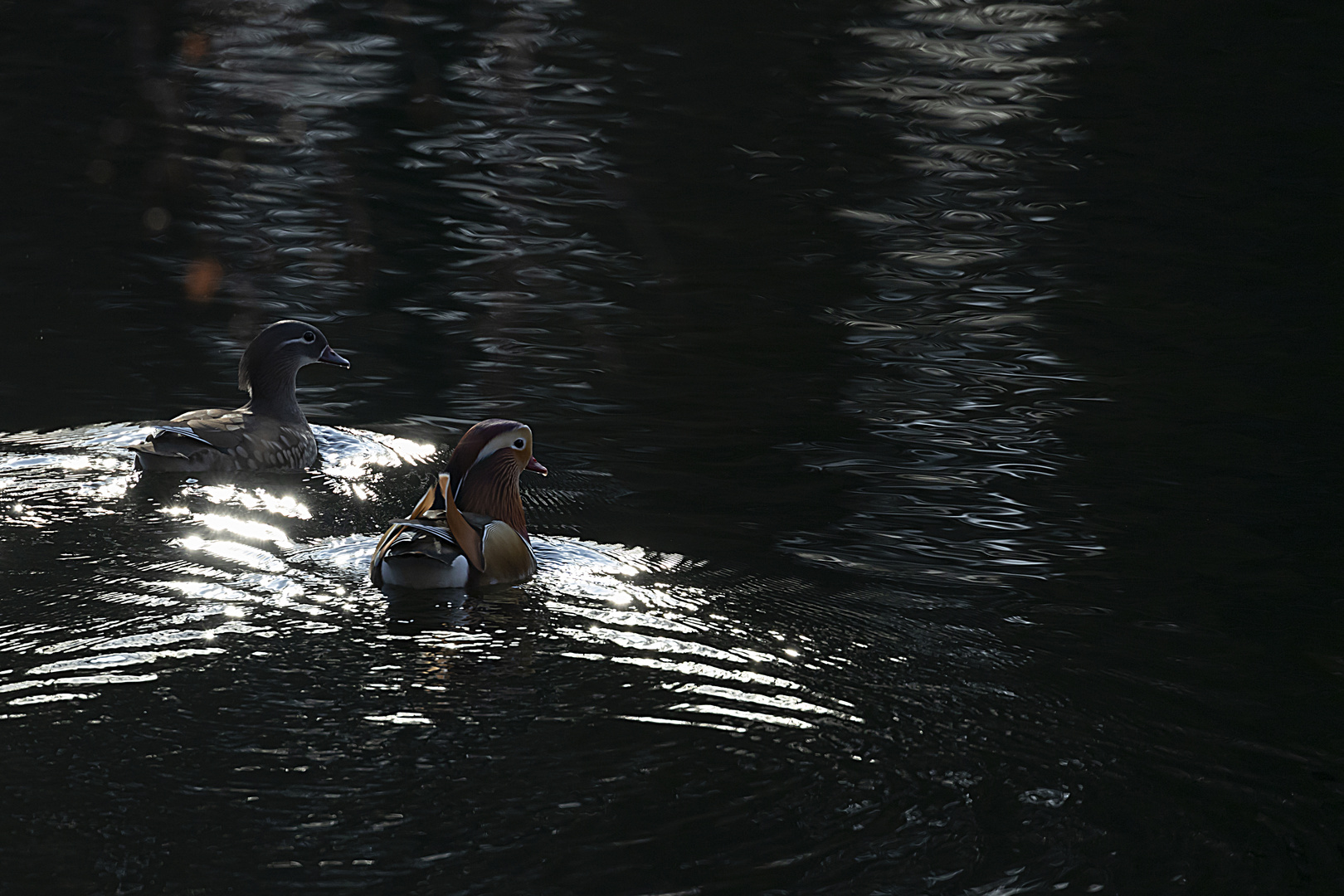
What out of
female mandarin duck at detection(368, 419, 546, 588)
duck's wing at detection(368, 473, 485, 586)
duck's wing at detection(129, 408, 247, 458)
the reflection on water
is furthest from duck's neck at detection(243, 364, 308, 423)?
the reflection on water

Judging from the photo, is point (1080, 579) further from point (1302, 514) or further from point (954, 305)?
point (954, 305)

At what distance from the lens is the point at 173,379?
34.2ft

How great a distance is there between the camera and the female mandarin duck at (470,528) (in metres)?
6.84

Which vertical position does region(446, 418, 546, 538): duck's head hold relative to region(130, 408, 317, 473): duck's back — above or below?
above

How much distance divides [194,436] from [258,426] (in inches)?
16.1

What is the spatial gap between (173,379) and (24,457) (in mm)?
1990

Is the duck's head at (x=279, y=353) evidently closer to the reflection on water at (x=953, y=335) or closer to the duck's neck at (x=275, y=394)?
the duck's neck at (x=275, y=394)

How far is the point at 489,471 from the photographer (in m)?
7.46

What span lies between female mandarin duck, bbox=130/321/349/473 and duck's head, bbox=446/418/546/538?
1712 millimetres

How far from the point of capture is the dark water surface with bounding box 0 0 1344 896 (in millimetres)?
5078

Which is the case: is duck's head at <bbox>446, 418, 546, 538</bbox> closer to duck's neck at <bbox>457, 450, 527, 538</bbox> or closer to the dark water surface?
duck's neck at <bbox>457, 450, 527, 538</bbox>

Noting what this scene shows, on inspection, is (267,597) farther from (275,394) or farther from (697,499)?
(275,394)

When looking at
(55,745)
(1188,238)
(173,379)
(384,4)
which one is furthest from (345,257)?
(384,4)

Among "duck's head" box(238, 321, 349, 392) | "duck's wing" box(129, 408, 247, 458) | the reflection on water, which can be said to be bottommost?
the reflection on water
